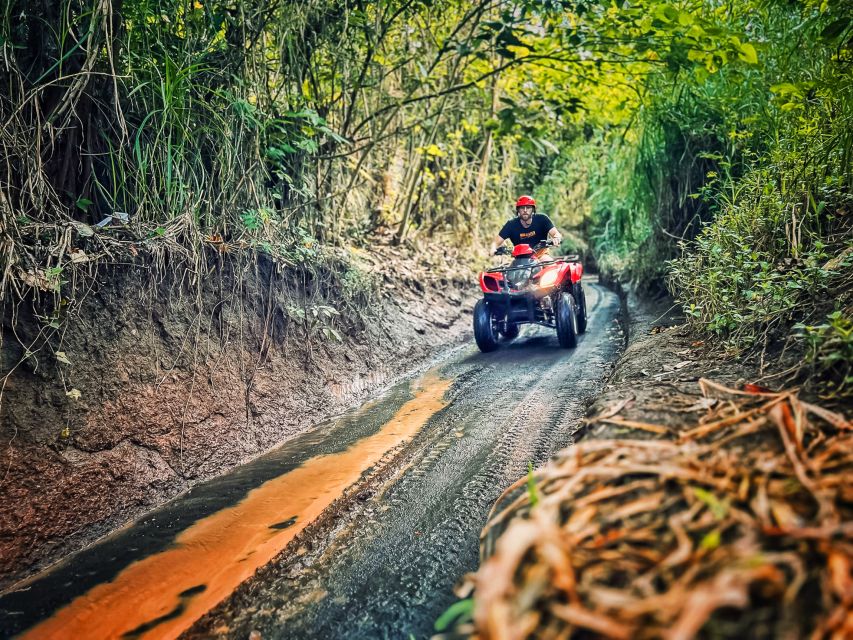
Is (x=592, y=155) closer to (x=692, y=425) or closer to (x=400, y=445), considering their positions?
(x=400, y=445)

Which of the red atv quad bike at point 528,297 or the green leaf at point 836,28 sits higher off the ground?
the green leaf at point 836,28

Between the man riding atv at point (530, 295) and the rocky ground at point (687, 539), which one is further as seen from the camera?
the man riding atv at point (530, 295)

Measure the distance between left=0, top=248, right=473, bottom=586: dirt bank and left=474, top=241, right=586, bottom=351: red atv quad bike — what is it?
5.80ft

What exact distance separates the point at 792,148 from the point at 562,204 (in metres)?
15.2

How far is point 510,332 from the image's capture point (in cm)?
667

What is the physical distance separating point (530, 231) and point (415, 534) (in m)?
5.12

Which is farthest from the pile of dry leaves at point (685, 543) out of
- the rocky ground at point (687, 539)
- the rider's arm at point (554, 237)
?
the rider's arm at point (554, 237)

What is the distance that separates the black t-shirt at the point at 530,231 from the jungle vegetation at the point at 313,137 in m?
1.30

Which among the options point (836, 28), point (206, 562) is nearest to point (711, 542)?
point (206, 562)

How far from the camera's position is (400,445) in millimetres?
3494

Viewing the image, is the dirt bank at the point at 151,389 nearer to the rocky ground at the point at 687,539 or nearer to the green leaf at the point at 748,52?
the rocky ground at the point at 687,539

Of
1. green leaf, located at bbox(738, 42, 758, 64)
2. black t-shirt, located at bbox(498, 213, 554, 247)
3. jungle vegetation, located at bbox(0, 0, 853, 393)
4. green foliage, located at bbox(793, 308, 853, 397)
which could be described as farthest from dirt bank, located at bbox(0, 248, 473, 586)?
green leaf, located at bbox(738, 42, 758, 64)

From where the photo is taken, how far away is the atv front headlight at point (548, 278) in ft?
18.9

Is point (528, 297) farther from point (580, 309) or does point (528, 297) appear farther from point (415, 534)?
point (415, 534)
